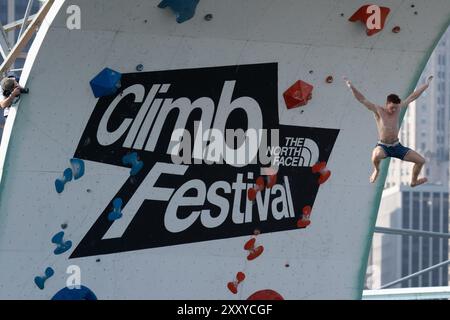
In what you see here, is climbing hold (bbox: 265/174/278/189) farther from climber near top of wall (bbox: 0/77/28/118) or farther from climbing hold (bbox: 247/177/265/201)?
climber near top of wall (bbox: 0/77/28/118)

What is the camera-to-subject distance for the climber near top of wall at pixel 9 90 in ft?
89.4

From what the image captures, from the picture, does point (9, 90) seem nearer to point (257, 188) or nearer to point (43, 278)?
point (43, 278)

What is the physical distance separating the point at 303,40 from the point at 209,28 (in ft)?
6.94

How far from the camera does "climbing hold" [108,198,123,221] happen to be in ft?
92.9

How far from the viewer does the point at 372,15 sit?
2919cm

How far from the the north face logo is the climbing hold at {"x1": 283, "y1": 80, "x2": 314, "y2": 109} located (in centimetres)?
30

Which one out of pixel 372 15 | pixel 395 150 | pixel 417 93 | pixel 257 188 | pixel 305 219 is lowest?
pixel 305 219

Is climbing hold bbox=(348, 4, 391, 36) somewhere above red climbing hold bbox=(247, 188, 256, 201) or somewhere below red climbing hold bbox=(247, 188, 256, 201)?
above

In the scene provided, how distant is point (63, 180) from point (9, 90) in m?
2.20

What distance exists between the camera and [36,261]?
92.0 ft

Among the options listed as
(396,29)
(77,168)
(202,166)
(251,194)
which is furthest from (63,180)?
(396,29)

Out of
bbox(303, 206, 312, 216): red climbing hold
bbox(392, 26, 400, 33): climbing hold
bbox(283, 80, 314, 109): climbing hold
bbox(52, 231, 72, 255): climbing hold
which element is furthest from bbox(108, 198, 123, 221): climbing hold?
bbox(392, 26, 400, 33): climbing hold

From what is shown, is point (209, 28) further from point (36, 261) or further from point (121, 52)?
point (36, 261)
